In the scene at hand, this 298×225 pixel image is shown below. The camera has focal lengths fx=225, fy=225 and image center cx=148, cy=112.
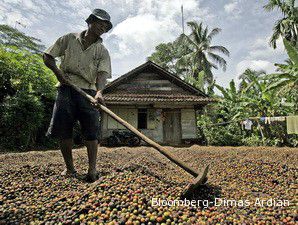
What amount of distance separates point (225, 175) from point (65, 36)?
9.65 feet

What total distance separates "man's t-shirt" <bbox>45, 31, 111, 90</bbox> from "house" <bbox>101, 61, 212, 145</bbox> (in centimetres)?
750

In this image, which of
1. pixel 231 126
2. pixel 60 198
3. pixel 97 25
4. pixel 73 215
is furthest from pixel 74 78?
pixel 231 126

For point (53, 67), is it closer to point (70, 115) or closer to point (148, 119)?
point (70, 115)

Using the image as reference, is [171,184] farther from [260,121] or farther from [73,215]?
[260,121]

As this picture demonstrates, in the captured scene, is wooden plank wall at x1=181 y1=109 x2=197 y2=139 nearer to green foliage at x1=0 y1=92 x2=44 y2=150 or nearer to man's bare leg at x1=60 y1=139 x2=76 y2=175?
green foliage at x1=0 y1=92 x2=44 y2=150

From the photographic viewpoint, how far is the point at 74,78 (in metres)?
2.75

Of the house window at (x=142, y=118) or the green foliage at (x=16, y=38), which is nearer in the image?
the house window at (x=142, y=118)

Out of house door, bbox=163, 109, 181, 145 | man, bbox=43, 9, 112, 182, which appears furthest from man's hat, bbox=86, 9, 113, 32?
house door, bbox=163, 109, 181, 145

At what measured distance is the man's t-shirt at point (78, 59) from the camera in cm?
273

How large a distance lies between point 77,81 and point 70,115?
0.43 metres

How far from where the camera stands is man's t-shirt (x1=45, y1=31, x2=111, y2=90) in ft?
8.95

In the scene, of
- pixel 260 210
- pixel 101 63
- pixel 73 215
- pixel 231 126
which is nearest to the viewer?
pixel 73 215

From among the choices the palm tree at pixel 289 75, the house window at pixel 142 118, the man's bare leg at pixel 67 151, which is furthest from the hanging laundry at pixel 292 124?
the man's bare leg at pixel 67 151

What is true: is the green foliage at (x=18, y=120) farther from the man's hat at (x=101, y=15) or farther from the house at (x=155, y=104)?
the man's hat at (x=101, y=15)
